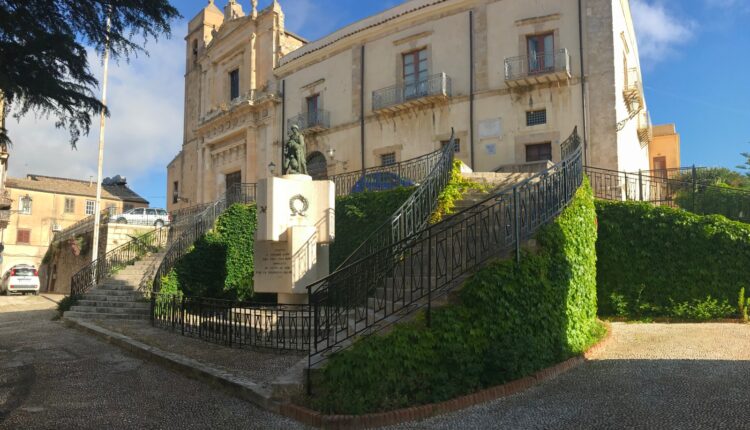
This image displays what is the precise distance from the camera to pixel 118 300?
1471cm

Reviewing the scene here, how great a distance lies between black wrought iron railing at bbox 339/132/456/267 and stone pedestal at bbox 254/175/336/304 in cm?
107

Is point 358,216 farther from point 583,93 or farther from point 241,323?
point 583,93

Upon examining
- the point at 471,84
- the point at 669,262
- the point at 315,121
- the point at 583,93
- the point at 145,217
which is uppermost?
the point at 471,84

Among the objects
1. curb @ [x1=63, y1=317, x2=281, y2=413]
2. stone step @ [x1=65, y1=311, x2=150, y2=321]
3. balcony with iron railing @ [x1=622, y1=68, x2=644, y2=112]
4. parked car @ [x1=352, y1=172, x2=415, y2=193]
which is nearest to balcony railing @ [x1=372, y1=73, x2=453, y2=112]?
parked car @ [x1=352, y1=172, x2=415, y2=193]

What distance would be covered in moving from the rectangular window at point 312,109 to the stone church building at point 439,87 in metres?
0.07

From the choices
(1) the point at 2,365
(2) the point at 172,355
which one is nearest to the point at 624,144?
(2) the point at 172,355

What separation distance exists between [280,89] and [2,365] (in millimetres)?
20328

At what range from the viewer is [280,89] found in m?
26.5

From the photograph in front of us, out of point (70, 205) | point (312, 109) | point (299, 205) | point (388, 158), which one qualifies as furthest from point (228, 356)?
point (70, 205)

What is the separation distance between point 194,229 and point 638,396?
13.9 metres

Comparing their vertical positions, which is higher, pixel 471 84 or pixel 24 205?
pixel 471 84

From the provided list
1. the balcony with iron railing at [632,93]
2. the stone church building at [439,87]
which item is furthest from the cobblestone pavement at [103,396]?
the balcony with iron railing at [632,93]

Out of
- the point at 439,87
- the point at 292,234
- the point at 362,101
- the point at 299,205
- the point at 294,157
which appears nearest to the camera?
the point at 292,234

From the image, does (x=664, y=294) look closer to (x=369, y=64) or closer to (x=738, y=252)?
(x=738, y=252)
